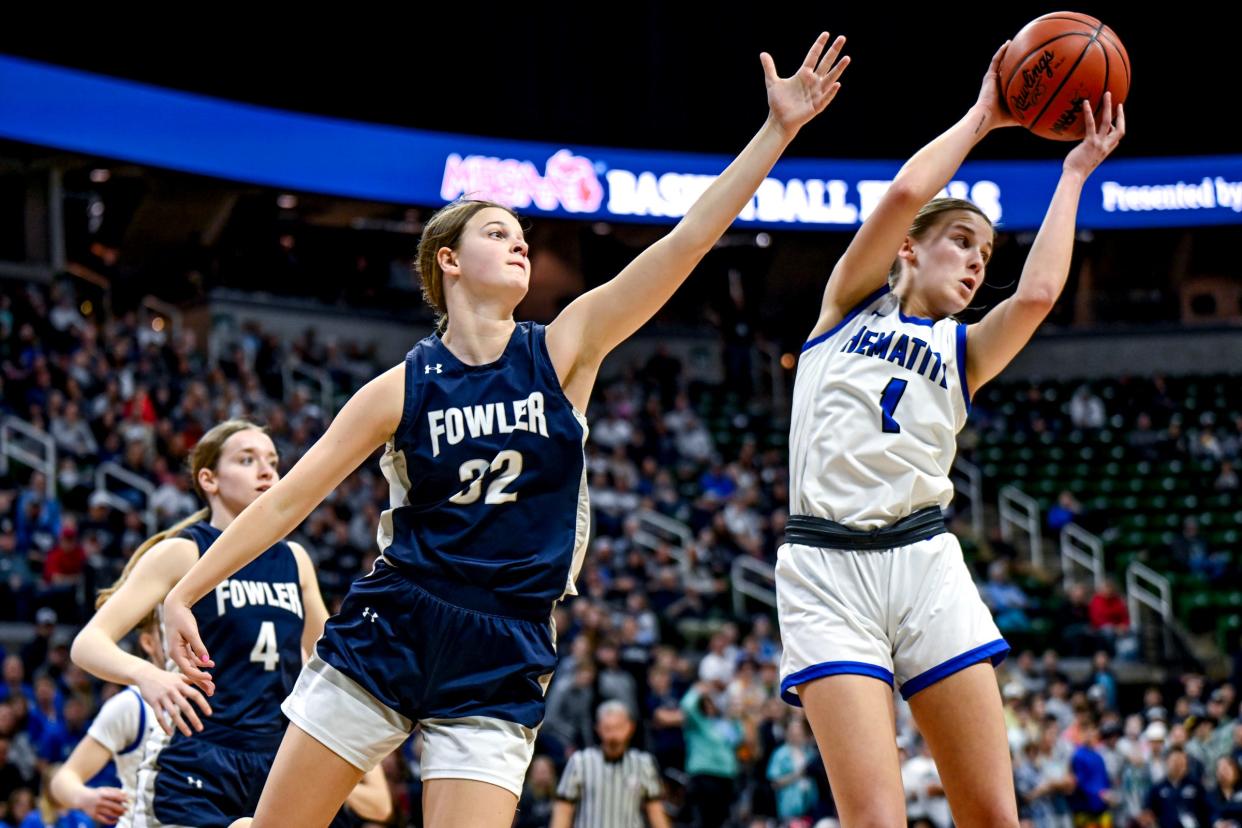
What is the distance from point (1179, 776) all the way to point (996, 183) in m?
14.0

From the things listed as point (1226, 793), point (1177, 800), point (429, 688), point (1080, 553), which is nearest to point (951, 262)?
point (429, 688)

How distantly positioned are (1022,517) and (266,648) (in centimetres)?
1757

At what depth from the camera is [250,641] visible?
4621 millimetres

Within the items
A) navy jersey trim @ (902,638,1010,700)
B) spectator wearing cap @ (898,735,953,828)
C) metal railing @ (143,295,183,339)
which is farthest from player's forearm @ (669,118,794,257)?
metal railing @ (143,295,183,339)

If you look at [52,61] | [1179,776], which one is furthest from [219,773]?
[52,61]

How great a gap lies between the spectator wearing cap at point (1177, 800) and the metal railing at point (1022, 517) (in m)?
7.32

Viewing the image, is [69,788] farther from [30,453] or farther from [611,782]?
[30,453]

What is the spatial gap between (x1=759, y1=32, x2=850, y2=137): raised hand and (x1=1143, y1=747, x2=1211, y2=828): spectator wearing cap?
9.72 m

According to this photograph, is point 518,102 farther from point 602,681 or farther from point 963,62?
point 602,681

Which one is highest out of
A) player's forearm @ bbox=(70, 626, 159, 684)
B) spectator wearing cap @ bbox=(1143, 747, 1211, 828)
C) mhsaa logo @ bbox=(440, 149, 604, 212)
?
mhsaa logo @ bbox=(440, 149, 604, 212)

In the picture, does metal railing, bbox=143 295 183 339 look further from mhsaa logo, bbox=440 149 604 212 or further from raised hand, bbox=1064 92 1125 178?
raised hand, bbox=1064 92 1125 178

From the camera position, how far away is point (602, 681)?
39.1 ft

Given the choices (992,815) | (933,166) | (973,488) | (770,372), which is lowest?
(992,815)

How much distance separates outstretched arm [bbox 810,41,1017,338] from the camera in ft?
12.6
